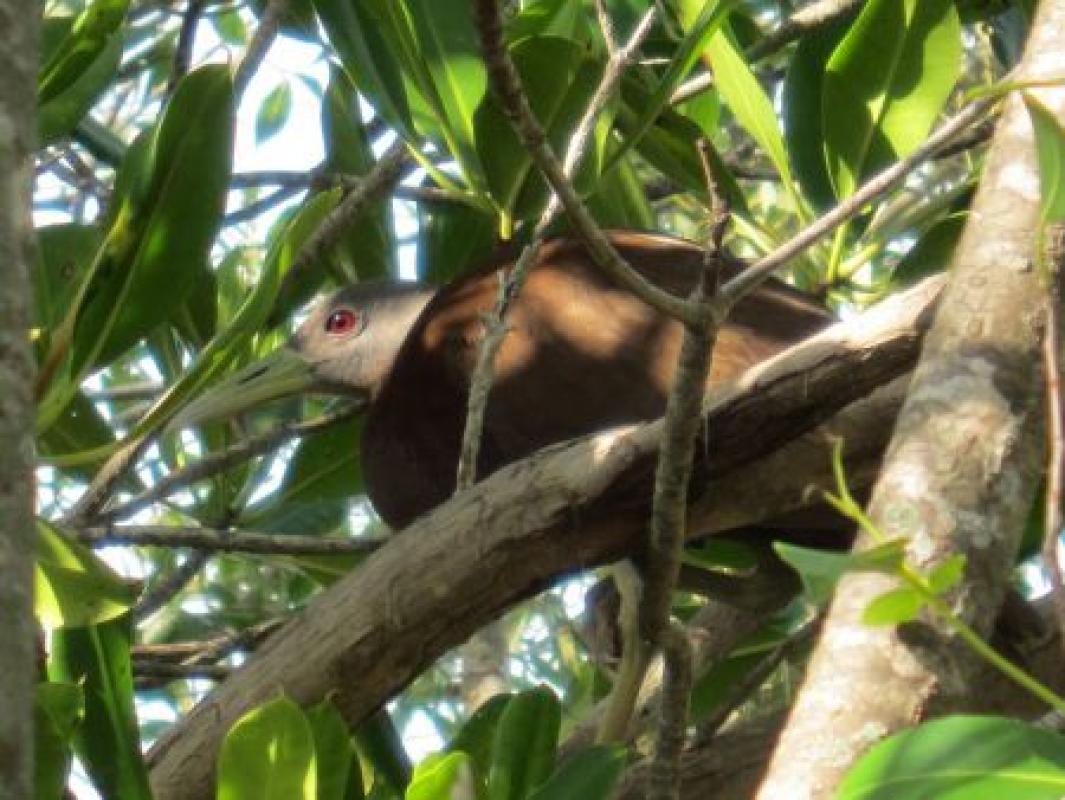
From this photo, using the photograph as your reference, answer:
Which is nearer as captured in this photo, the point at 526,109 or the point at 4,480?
the point at 4,480

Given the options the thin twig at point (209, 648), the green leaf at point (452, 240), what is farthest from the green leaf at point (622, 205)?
the thin twig at point (209, 648)

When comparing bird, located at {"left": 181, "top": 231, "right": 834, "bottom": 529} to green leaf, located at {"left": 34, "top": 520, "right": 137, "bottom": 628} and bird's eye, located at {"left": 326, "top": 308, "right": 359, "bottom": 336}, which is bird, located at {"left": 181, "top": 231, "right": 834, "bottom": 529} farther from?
green leaf, located at {"left": 34, "top": 520, "right": 137, "bottom": 628}

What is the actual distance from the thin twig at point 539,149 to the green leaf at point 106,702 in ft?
2.25

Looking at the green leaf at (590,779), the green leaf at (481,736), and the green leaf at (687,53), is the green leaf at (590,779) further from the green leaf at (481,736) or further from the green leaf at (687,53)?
the green leaf at (687,53)

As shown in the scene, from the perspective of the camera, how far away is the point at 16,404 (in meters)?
1.25

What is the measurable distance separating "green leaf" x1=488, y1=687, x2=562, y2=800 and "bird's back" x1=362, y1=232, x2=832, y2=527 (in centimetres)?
90

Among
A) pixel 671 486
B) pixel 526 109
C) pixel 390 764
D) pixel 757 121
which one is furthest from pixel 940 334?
pixel 390 764

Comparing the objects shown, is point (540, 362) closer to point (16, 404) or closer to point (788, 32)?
point (788, 32)

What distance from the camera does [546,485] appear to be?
8.38ft

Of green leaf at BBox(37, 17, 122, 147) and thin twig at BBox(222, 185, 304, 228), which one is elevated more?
green leaf at BBox(37, 17, 122, 147)

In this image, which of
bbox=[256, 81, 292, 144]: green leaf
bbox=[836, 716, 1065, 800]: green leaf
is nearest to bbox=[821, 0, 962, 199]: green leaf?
bbox=[836, 716, 1065, 800]: green leaf

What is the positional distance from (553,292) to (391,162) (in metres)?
0.34

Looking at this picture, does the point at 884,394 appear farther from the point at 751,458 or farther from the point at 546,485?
the point at 546,485

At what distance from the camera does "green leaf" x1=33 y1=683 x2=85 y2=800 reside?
77.0 inches
